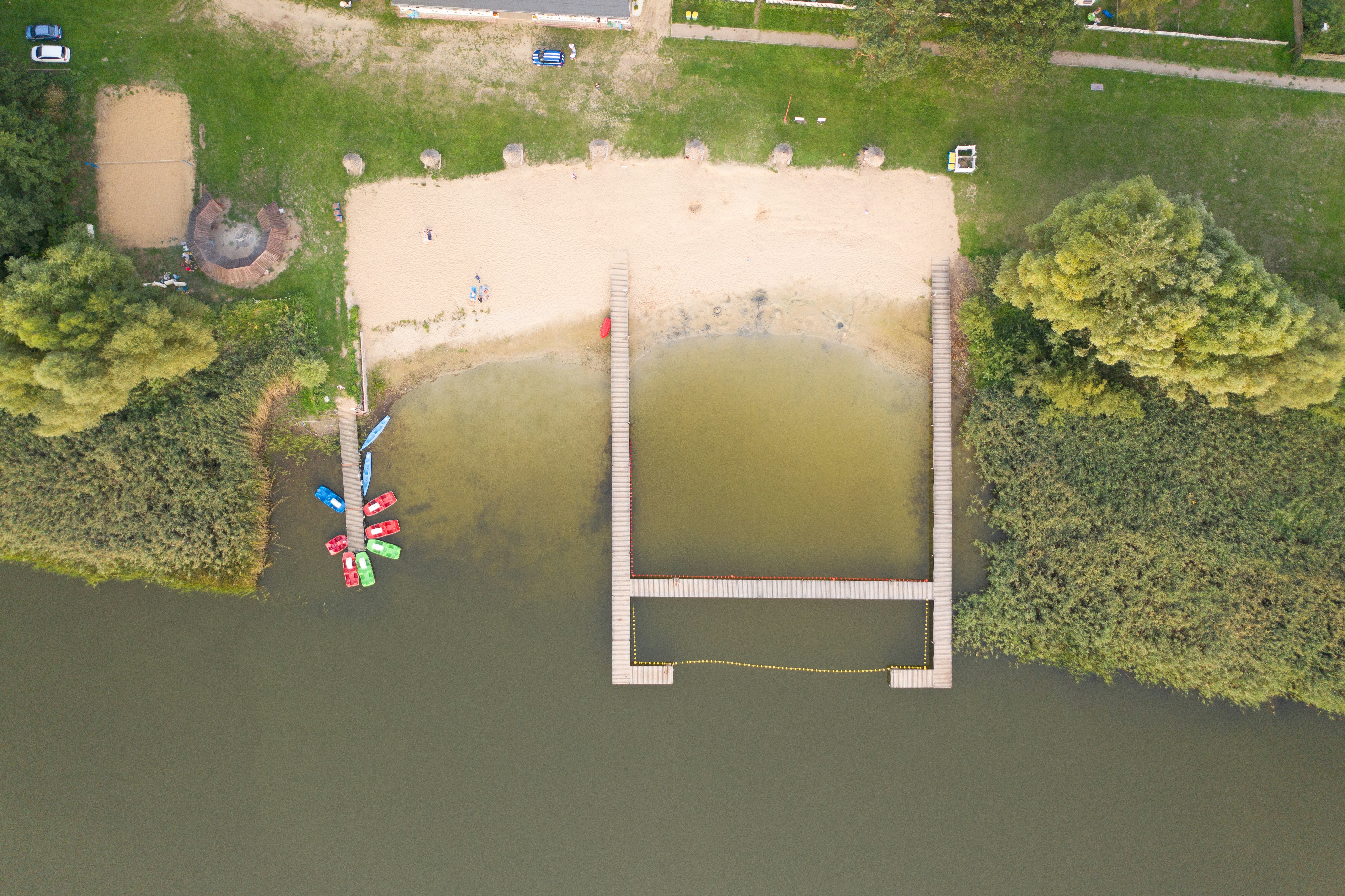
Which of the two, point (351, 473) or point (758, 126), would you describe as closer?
point (351, 473)

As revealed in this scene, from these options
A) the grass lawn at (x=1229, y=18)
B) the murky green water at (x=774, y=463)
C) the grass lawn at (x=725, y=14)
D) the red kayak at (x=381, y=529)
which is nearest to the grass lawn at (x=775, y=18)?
the grass lawn at (x=725, y=14)

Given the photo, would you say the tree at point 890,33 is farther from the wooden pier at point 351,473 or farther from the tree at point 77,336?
the tree at point 77,336

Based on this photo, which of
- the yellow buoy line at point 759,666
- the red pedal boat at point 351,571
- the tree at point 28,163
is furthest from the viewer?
the yellow buoy line at point 759,666

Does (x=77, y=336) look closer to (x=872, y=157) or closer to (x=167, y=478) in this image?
(x=167, y=478)

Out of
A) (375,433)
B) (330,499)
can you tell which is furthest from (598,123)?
(330,499)

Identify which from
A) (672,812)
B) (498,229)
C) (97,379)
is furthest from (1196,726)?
(97,379)

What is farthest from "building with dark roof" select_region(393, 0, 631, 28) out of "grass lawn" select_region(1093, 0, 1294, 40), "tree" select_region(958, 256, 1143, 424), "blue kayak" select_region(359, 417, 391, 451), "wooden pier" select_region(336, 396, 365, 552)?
"grass lawn" select_region(1093, 0, 1294, 40)

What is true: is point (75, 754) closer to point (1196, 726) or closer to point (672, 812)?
point (672, 812)

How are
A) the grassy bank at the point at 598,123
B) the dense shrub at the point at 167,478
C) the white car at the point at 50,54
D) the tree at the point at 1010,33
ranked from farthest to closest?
the grassy bank at the point at 598,123
the white car at the point at 50,54
the dense shrub at the point at 167,478
the tree at the point at 1010,33
